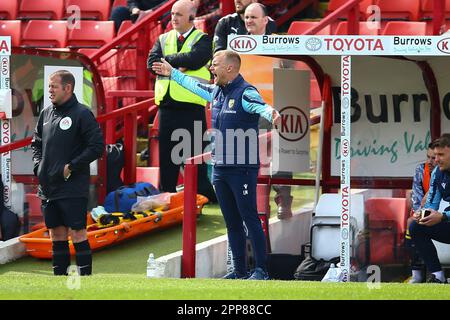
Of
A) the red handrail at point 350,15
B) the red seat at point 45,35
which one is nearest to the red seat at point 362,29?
the red handrail at point 350,15

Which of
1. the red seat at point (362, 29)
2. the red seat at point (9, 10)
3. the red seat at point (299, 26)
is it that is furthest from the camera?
the red seat at point (9, 10)

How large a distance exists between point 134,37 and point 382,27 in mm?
3115

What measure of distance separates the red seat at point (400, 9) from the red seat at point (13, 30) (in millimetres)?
4982

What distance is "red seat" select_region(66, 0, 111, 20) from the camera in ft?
61.2

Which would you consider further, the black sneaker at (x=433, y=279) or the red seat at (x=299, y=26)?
the red seat at (x=299, y=26)

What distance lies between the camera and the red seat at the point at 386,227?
42.3ft

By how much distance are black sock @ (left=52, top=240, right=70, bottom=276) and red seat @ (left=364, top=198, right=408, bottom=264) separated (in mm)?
2950

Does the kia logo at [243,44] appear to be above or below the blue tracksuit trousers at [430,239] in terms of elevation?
above

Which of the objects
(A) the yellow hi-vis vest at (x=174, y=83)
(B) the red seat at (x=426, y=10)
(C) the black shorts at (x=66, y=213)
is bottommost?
(C) the black shorts at (x=66, y=213)

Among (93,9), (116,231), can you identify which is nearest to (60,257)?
(116,231)

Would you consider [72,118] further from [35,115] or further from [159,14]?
[159,14]

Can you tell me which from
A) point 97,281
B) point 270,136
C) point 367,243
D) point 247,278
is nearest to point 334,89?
point 270,136

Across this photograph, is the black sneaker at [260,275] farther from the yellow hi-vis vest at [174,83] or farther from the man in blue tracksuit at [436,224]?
the yellow hi-vis vest at [174,83]
